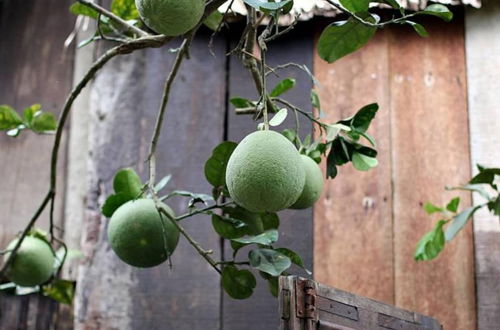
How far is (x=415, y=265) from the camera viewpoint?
2268 millimetres

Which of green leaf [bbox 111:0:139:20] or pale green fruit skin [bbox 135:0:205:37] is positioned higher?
green leaf [bbox 111:0:139:20]

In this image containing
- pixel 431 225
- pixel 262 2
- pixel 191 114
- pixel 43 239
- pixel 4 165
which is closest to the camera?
pixel 262 2

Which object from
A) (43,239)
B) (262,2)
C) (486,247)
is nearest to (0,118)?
(43,239)

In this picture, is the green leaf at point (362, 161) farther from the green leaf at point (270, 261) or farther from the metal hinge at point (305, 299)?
the metal hinge at point (305, 299)

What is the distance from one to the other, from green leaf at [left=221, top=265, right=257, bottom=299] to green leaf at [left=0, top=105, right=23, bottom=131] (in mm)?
780

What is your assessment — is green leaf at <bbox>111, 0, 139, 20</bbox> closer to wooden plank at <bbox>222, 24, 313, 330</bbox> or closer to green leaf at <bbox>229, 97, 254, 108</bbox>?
green leaf at <bbox>229, 97, 254, 108</bbox>

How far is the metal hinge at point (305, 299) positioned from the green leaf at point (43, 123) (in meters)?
1.10

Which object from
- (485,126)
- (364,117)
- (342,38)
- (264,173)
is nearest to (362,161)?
(364,117)

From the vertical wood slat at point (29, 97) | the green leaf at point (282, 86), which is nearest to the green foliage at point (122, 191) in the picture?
the green leaf at point (282, 86)

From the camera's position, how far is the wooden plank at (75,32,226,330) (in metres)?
2.33

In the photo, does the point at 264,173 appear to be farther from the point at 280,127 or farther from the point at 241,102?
the point at 280,127

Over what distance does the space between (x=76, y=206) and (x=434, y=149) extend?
118 centimetres

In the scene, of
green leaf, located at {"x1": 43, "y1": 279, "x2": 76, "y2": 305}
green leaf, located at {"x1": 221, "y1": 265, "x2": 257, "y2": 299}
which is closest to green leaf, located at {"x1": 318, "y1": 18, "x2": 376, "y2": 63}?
green leaf, located at {"x1": 221, "y1": 265, "x2": 257, "y2": 299}

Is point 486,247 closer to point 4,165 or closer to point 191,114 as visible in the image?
point 191,114
